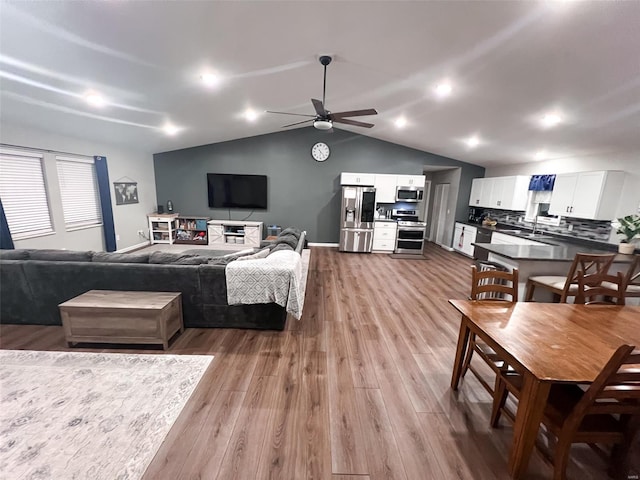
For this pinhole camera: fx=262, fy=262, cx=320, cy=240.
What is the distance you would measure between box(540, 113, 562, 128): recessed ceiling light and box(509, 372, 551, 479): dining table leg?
11.8ft

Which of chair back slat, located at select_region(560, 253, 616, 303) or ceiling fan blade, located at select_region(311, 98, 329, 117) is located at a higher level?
ceiling fan blade, located at select_region(311, 98, 329, 117)

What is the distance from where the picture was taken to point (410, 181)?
644cm

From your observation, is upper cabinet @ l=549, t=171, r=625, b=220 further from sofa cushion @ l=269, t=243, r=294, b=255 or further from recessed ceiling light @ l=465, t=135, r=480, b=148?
sofa cushion @ l=269, t=243, r=294, b=255

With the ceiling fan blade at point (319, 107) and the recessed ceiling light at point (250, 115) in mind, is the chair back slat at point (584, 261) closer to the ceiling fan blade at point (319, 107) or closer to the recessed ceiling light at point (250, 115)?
the ceiling fan blade at point (319, 107)

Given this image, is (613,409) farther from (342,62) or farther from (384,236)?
(384,236)

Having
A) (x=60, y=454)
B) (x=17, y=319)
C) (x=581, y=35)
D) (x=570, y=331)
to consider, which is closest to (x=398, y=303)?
(x=570, y=331)

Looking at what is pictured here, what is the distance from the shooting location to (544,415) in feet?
4.57

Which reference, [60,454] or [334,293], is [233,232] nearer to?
[334,293]

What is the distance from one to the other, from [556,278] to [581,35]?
2.41 meters

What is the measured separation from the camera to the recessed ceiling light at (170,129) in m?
4.90

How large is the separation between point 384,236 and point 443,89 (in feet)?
12.3

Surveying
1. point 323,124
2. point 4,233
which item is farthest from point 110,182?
point 323,124

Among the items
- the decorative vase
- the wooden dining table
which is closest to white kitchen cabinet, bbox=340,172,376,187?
the decorative vase

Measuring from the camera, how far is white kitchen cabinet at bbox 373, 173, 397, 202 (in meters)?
6.46
